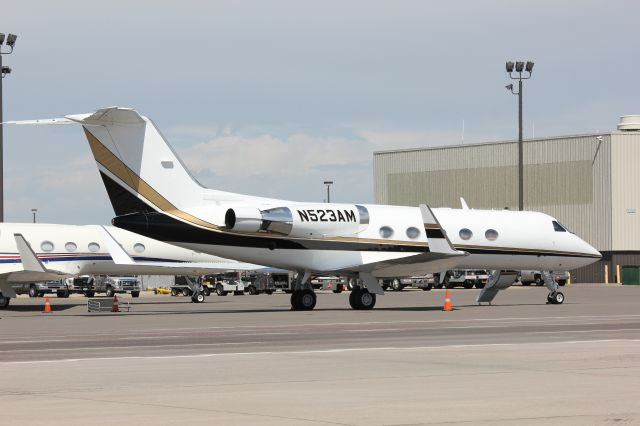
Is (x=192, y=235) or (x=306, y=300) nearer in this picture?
(x=192, y=235)

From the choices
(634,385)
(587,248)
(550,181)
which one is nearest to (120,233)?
(587,248)

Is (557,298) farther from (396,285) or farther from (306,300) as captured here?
(396,285)

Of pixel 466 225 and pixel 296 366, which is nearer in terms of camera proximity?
pixel 296 366

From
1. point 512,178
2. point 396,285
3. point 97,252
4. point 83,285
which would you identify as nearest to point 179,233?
point 97,252

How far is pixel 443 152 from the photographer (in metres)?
101

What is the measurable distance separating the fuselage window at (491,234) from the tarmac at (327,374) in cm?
1134

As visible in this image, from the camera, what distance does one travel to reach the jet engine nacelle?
3512 cm

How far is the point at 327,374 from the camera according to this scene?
15.4 meters

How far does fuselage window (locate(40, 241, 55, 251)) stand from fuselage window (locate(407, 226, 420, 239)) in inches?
719

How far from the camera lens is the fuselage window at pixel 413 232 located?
126 ft

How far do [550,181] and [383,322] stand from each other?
66.4m

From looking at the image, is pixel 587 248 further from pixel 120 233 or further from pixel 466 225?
pixel 120 233

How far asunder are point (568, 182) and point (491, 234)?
5428cm

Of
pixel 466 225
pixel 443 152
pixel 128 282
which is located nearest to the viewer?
pixel 466 225
